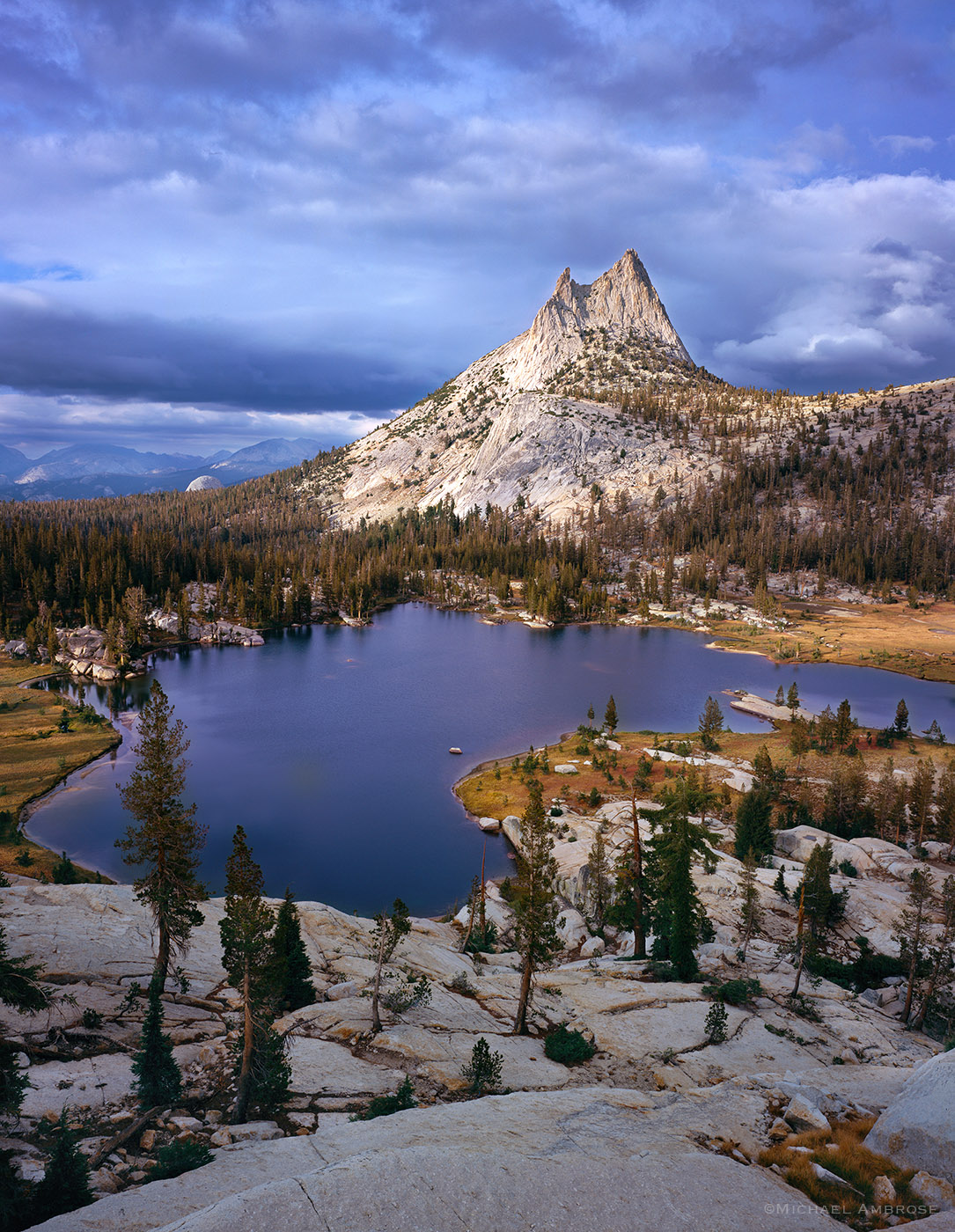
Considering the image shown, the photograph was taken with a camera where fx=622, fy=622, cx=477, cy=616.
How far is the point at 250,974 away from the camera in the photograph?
16906mm

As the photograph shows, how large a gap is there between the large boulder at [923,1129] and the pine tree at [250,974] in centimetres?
1532

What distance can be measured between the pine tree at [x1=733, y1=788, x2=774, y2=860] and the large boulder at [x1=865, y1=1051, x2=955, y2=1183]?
112 feet

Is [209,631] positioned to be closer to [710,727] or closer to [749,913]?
[710,727]

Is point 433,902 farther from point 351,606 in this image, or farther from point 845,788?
point 351,606

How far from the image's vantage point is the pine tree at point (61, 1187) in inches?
453

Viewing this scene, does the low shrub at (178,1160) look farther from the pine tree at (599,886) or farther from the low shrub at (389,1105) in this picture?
the pine tree at (599,886)

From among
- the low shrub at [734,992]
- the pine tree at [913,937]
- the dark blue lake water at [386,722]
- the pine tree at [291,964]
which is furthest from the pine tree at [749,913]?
the pine tree at [291,964]

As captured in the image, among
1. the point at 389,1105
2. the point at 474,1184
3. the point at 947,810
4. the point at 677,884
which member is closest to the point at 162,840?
the point at 389,1105

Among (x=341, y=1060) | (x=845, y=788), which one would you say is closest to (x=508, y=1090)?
(x=341, y=1060)

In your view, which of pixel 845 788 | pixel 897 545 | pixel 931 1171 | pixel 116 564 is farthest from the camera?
pixel 897 545

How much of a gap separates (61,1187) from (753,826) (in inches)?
1869

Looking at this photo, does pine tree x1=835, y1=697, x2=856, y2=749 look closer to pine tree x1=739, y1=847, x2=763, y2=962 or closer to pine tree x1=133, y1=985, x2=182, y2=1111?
pine tree x1=739, y1=847, x2=763, y2=962

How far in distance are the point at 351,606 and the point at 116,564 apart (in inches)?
2076

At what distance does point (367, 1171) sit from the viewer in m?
11.4
